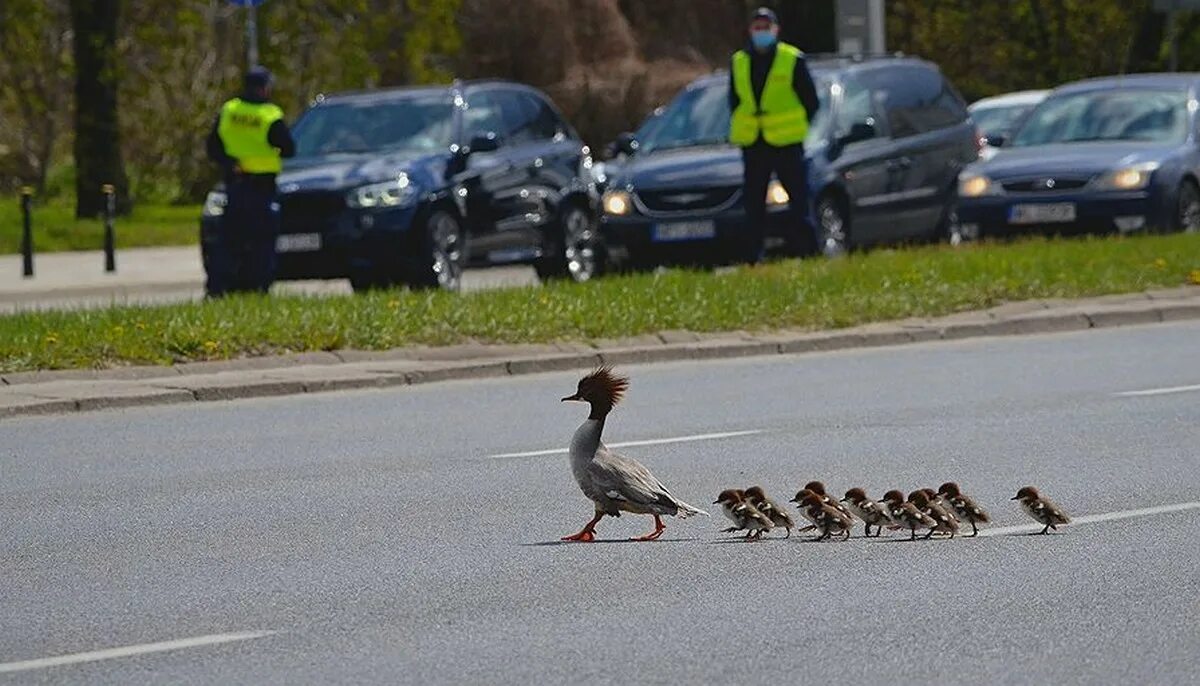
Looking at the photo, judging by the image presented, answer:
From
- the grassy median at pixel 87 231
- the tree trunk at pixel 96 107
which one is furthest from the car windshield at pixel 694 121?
the tree trunk at pixel 96 107

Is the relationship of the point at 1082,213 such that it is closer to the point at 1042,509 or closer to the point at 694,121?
the point at 694,121

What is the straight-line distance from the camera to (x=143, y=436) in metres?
14.2

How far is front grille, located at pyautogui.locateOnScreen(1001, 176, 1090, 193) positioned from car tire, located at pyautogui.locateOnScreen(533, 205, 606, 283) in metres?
3.79

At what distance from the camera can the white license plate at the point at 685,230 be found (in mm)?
24266

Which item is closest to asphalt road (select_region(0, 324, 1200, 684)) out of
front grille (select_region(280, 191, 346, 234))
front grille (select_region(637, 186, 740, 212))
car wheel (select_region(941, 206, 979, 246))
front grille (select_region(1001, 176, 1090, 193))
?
front grille (select_region(280, 191, 346, 234))

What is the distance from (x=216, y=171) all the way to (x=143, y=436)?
26273mm

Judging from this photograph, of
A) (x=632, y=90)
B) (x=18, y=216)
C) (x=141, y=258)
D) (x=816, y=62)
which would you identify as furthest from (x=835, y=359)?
(x=632, y=90)

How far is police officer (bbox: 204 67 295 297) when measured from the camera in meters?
21.8

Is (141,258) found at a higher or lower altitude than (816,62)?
lower

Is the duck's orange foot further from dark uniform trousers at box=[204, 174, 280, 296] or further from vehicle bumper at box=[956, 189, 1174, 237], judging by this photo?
vehicle bumper at box=[956, 189, 1174, 237]

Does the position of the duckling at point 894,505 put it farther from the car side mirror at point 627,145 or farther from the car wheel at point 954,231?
the car side mirror at point 627,145

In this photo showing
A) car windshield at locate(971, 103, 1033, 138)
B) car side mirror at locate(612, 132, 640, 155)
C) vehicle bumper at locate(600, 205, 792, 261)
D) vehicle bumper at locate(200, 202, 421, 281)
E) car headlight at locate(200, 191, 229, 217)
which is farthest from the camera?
car windshield at locate(971, 103, 1033, 138)

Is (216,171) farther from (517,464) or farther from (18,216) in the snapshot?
(517,464)

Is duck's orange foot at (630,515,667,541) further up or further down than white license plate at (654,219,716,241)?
further down
